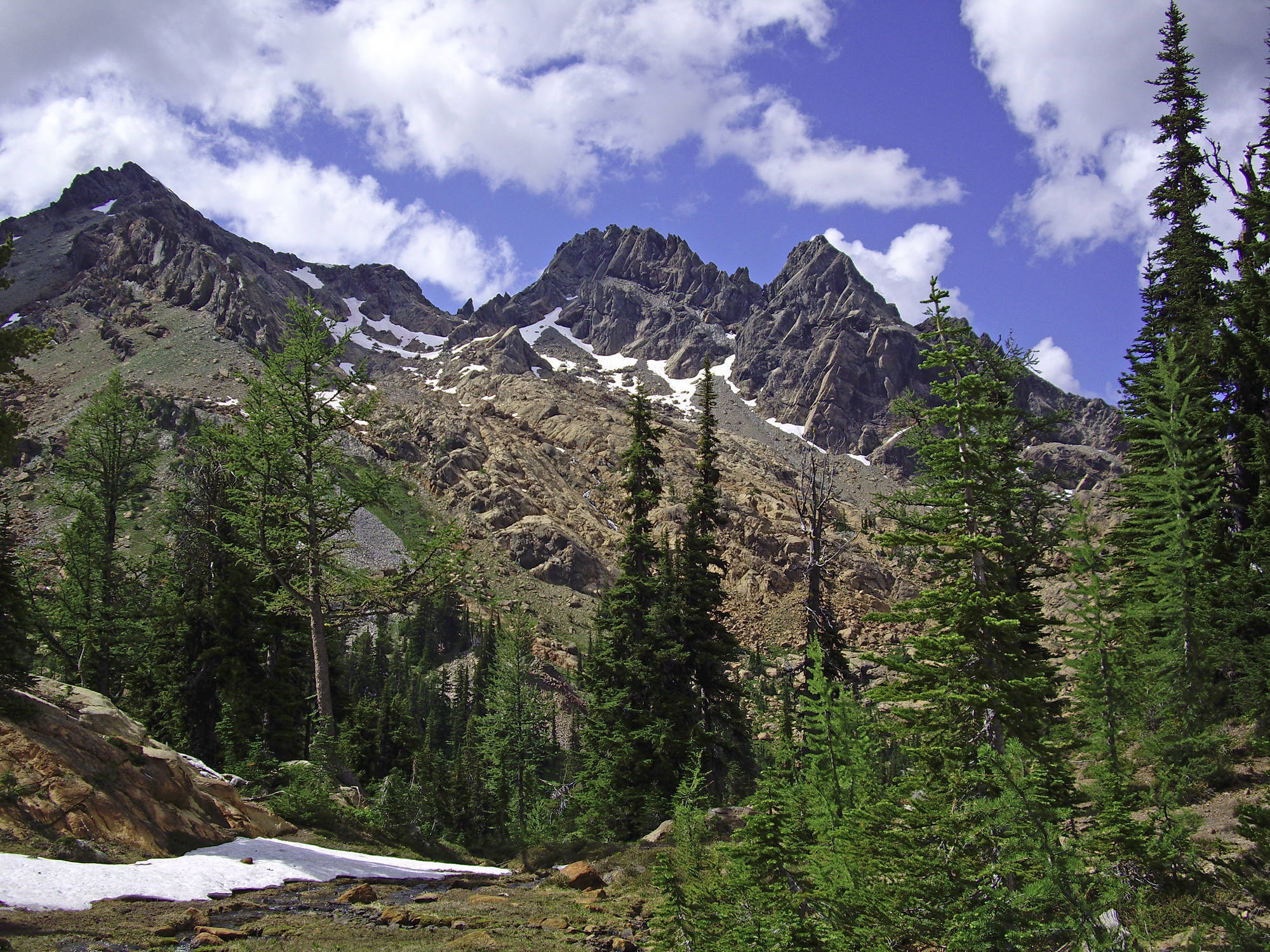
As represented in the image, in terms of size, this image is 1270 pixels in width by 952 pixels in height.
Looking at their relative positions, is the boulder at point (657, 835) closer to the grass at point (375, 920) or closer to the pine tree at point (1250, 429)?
the grass at point (375, 920)

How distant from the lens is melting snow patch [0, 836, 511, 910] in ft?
27.6

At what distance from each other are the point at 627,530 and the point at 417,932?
18.3m

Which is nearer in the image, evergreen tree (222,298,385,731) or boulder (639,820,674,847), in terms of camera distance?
evergreen tree (222,298,385,731)

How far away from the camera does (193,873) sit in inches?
413

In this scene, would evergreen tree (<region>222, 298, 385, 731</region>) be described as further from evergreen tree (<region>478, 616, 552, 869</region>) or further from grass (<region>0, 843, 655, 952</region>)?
evergreen tree (<region>478, 616, 552, 869</region>)

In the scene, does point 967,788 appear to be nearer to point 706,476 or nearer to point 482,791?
point 706,476

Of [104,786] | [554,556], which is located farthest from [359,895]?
[554,556]

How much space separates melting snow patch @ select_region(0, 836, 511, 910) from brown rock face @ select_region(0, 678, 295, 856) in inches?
24.9

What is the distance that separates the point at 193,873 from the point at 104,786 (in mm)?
2332

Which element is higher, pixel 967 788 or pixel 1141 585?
pixel 1141 585

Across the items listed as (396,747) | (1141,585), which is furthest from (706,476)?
(396,747)

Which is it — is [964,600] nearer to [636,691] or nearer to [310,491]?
[310,491]

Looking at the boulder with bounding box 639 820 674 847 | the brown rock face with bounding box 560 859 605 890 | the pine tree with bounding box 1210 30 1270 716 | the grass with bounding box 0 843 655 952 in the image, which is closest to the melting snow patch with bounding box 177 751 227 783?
the grass with bounding box 0 843 655 952

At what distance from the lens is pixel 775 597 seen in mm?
121062
